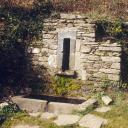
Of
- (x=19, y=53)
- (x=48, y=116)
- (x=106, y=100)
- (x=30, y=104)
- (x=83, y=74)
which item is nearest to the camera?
(x=48, y=116)

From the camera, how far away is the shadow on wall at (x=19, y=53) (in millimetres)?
9633

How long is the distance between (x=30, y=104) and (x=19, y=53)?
2164 millimetres

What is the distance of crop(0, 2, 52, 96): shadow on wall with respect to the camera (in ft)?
31.6

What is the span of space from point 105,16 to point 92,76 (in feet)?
6.29

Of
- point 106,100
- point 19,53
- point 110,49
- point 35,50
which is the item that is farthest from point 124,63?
point 19,53

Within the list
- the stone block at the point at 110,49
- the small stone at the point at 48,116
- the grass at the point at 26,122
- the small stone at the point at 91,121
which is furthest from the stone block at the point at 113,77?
the grass at the point at 26,122

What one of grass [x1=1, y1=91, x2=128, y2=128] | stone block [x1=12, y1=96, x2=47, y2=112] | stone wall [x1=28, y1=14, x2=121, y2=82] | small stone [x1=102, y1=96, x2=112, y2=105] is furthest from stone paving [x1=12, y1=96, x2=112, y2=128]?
stone wall [x1=28, y1=14, x2=121, y2=82]

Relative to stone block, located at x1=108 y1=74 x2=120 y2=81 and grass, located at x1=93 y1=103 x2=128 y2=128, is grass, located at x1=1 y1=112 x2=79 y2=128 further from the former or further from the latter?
stone block, located at x1=108 y1=74 x2=120 y2=81

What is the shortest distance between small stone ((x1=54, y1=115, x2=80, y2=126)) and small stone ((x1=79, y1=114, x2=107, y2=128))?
0.16 metres

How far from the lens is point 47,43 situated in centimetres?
952

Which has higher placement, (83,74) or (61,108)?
(83,74)

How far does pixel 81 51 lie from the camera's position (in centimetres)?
916

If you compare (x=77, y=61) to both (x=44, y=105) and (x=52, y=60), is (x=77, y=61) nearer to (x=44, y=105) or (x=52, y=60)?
(x=52, y=60)

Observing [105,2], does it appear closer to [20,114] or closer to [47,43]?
[47,43]
